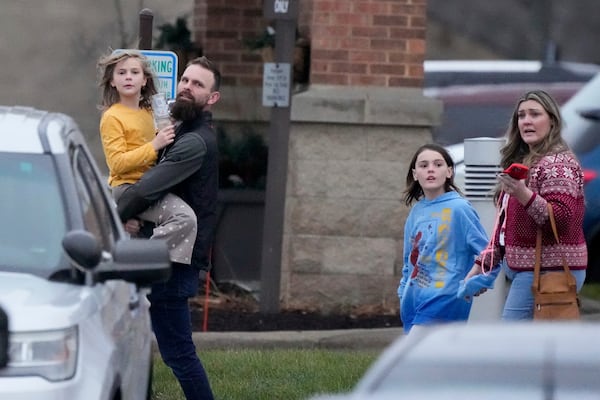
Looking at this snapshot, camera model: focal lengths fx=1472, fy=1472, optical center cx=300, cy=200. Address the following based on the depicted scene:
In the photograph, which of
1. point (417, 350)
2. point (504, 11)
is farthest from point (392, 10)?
point (504, 11)

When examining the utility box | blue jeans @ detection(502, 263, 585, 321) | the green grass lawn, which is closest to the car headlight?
blue jeans @ detection(502, 263, 585, 321)

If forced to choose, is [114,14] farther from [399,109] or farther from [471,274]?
[471,274]

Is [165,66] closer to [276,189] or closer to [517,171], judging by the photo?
[276,189]

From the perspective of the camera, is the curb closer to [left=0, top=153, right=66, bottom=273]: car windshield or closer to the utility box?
the utility box

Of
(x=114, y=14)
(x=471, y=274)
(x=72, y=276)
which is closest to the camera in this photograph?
(x=72, y=276)

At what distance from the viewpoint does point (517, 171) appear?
634 cm

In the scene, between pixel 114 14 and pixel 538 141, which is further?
pixel 114 14

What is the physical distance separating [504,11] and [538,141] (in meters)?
19.0

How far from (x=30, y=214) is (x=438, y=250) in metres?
2.27

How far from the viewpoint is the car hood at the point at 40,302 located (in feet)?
14.9

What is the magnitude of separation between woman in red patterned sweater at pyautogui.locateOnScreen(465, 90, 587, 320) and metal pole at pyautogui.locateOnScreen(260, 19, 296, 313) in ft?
12.7

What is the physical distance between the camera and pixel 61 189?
525 centimetres

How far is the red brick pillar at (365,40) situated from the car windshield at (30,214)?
18.4 ft

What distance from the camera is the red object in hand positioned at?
633 cm
